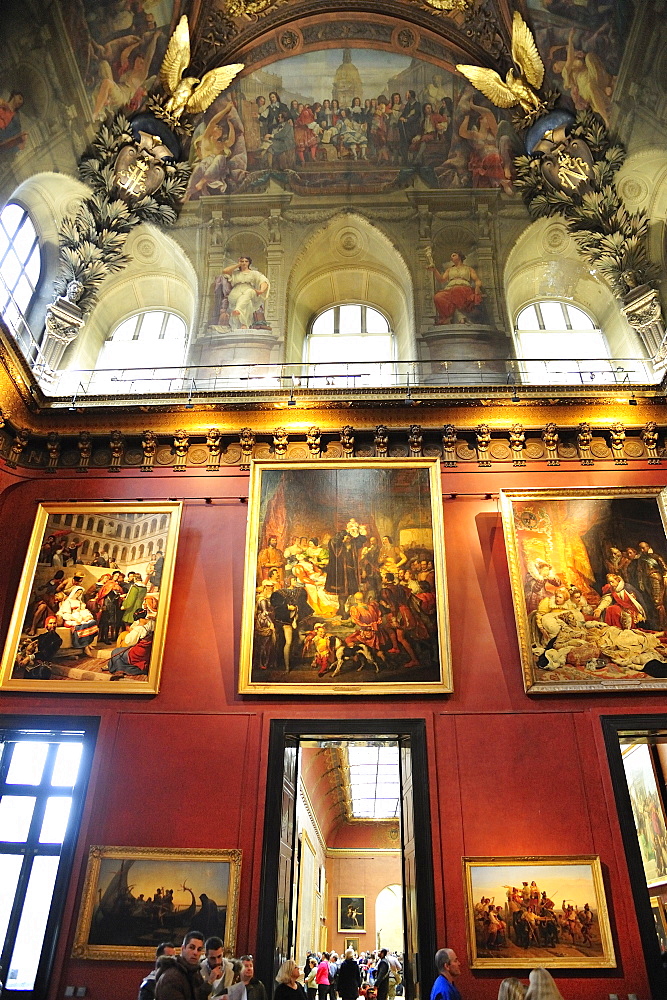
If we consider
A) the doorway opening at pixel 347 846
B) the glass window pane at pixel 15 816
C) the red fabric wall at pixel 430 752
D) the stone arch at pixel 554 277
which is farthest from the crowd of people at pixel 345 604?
the stone arch at pixel 554 277

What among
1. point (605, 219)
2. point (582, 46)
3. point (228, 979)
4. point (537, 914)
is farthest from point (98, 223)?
point (537, 914)

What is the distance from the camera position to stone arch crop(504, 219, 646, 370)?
1373 cm

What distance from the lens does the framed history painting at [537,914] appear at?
7898 millimetres

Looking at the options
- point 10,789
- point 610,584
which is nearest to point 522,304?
point 610,584

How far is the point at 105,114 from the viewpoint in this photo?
1255 centimetres

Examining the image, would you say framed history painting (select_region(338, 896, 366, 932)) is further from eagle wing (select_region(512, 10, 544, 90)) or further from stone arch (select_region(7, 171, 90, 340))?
eagle wing (select_region(512, 10, 544, 90))

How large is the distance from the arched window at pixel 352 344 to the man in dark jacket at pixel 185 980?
955cm

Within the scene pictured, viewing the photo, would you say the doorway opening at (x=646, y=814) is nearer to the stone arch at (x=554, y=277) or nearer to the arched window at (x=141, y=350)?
the stone arch at (x=554, y=277)

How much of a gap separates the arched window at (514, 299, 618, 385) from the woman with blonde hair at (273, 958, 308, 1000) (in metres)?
9.53

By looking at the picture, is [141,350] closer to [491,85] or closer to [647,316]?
[491,85]

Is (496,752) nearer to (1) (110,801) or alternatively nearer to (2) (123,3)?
(1) (110,801)

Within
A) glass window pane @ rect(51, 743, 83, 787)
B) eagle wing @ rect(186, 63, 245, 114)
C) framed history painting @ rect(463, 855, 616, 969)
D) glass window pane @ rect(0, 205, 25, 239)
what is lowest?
framed history painting @ rect(463, 855, 616, 969)

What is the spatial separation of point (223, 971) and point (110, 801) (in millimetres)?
2901

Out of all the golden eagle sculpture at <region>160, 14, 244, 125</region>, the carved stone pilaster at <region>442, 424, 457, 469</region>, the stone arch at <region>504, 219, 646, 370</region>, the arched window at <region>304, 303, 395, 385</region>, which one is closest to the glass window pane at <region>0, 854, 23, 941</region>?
the carved stone pilaster at <region>442, 424, 457, 469</region>
